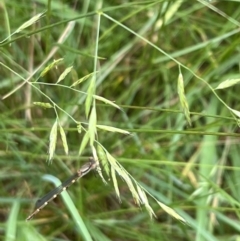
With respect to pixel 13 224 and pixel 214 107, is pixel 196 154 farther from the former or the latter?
pixel 13 224

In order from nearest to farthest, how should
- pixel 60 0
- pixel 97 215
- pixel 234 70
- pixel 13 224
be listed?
1. pixel 13 224
2. pixel 97 215
3. pixel 60 0
4. pixel 234 70

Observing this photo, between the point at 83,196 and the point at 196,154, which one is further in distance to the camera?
the point at 196,154

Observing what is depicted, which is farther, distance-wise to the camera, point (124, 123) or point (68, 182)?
point (124, 123)

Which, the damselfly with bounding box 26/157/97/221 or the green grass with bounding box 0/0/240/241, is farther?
the green grass with bounding box 0/0/240/241

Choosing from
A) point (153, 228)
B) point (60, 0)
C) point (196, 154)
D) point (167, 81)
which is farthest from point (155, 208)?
point (60, 0)

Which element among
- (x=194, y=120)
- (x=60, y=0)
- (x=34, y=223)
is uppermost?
(x=60, y=0)

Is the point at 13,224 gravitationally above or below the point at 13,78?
below

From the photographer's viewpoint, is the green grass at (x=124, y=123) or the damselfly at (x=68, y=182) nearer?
the damselfly at (x=68, y=182)

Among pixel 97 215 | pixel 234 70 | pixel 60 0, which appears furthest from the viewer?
pixel 234 70
